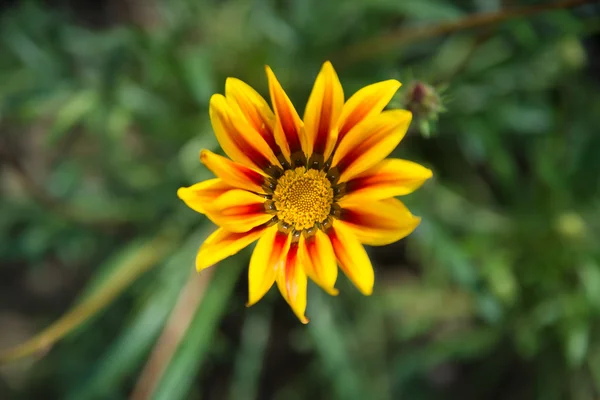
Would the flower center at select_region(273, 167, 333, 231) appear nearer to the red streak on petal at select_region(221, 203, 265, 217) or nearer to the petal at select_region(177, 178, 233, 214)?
the red streak on petal at select_region(221, 203, 265, 217)

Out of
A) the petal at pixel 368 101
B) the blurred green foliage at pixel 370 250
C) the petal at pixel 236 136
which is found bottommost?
the blurred green foliage at pixel 370 250

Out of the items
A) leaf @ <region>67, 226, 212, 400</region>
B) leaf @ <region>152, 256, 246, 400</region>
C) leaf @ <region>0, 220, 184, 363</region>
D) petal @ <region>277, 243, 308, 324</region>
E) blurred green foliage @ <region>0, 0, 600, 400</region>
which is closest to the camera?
petal @ <region>277, 243, 308, 324</region>

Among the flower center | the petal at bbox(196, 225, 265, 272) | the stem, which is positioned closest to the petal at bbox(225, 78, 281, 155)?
the flower center

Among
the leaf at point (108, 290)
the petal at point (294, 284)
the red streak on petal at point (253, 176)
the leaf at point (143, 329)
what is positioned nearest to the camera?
the petal at point (294, 284)

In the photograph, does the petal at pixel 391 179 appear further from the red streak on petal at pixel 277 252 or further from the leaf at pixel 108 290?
the leaf at pixel 108 290

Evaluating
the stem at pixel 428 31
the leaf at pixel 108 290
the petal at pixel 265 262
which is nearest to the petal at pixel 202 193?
the petal at pixel 265 262

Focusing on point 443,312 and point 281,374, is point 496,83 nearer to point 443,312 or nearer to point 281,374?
point 443,312

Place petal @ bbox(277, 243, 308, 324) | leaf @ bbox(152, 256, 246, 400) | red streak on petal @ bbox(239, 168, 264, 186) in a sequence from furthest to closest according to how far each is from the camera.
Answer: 1. leaf @ bbox(152, 256, 246, 400)
2. red streak on petal @ bbox(239, 168, 264, 186)
3. petal @ bbox(277, 243, 308, 324)

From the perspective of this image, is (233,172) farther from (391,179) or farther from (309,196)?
(391,179)

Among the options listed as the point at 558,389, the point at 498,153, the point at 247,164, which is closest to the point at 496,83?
the point at 498,153
